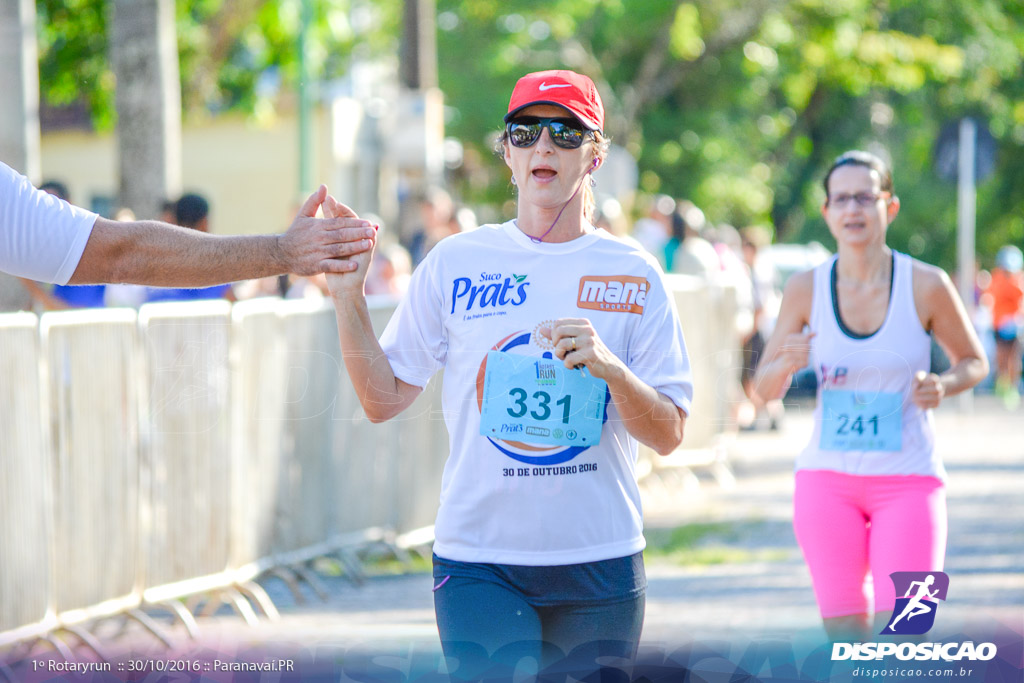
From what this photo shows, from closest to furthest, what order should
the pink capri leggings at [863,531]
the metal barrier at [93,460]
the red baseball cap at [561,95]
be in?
the red baseball cap at [561,95], the pink capri leggings at [863,531], the metal barrier at [93,460]

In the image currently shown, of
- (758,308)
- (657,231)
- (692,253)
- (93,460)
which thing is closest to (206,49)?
(657,231)

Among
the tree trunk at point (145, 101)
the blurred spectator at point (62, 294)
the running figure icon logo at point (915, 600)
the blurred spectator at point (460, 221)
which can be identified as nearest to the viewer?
the running figure icon logo at point (915, 600)

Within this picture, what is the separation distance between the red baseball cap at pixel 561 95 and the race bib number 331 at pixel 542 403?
609mm

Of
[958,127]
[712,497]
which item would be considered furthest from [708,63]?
[712,497]

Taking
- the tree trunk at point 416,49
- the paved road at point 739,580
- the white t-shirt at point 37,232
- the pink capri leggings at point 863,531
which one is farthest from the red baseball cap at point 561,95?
the tree trunk at point 416,49

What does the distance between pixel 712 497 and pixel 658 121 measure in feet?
61.4

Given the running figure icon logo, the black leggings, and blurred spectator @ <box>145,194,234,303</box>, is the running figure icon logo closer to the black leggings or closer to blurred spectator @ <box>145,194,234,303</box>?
the black leggings

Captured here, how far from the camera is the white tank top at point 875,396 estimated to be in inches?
180

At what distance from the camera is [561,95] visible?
11.1 ft

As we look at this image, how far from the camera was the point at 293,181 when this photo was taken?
24.9 meters

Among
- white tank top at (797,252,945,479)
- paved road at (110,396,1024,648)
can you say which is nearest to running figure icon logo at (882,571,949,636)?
paved road at (110,396,1024,648)

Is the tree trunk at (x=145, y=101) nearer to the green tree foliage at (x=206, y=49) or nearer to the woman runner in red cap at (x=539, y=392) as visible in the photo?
the green tree foliage at (x=206, y=49)

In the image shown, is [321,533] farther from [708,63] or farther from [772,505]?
[708,63]
